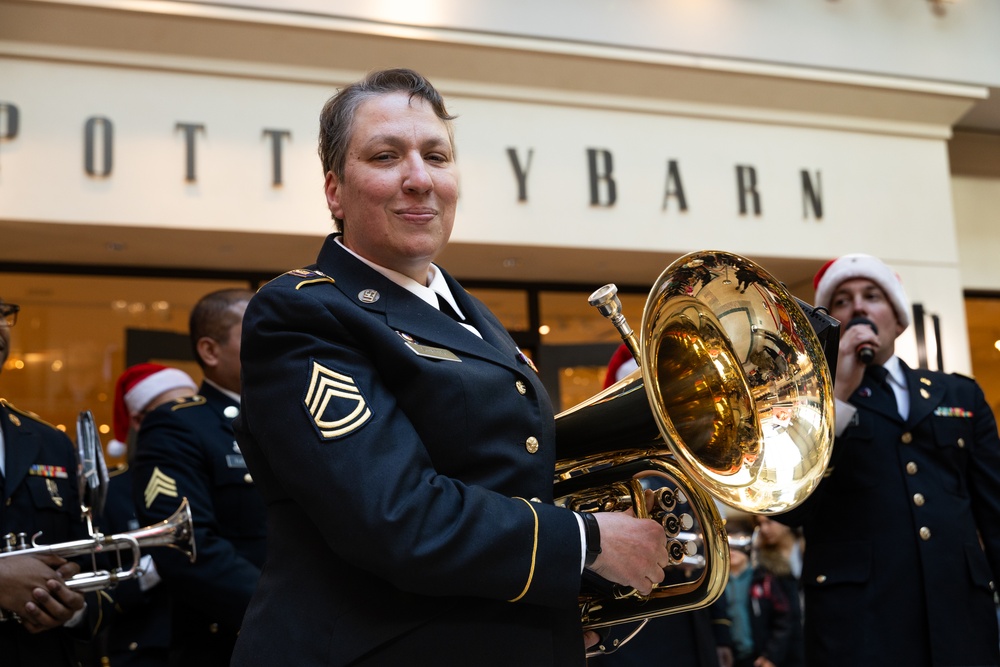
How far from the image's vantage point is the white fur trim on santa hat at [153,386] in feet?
16.1

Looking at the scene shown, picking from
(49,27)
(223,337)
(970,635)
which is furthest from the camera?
(49,27)

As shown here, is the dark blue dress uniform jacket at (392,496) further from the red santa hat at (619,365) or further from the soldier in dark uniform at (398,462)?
the red santa hat at (619,365)

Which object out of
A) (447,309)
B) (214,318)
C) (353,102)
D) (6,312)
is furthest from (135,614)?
(353,102)

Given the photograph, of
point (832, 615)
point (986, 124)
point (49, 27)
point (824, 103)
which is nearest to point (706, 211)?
point (824, 103)

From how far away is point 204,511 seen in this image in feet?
11.2

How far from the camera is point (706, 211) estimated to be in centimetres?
792

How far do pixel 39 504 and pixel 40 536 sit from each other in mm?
96

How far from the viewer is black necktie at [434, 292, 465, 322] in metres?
2.13

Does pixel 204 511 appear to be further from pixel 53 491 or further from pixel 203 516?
pixel 53 491

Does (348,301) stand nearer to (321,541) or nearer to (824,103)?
(321,541)

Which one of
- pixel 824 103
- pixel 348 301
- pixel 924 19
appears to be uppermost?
pixel 924 19

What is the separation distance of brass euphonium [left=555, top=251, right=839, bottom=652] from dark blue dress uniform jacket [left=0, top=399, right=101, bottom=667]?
1.75 meters

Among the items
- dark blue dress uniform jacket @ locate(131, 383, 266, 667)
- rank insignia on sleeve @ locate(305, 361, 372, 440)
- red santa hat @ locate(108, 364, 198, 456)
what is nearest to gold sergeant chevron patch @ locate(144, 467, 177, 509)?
dark blue dress uniform jacket @ locate(131, 383, 266, 667)

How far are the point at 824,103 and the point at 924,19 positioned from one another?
107 centimetres
